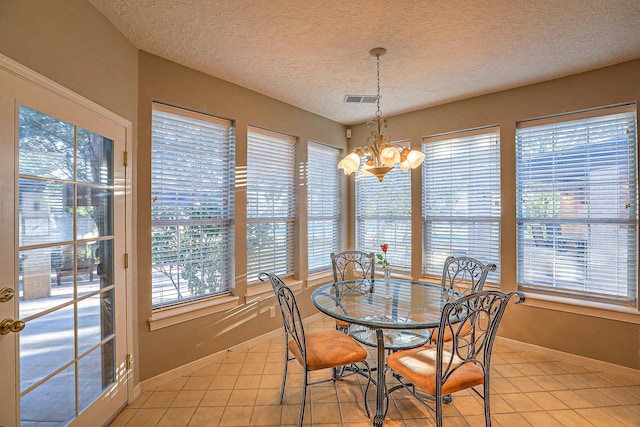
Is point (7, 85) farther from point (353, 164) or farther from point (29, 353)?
point (353, 164)

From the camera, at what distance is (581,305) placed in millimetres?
2848

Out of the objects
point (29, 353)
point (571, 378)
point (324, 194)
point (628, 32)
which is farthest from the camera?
point (324, 194)

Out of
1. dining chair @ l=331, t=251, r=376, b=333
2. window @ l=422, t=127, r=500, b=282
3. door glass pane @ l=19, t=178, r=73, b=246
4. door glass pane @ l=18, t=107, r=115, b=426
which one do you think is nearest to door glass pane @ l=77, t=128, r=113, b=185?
door glass pane @ l=18, t=107, r=115, b=426

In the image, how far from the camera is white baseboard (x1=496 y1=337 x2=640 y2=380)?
264cm

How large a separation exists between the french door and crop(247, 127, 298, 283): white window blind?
1.33m

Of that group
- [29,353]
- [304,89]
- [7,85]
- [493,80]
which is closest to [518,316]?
[493,80]

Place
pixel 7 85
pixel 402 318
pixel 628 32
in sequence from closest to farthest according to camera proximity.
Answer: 1. pixel 7 85
2. pixel 402 318
3. pixel 628 32

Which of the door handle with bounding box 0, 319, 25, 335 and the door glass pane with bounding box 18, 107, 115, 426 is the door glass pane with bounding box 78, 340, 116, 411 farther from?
the door handle with bounding box 0, 319, 25, 335

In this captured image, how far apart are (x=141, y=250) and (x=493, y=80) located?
363 centimetres

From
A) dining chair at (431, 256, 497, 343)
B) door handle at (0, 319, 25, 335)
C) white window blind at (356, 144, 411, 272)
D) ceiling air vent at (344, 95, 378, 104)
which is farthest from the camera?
white window blind at (356, 144, 411, 272)

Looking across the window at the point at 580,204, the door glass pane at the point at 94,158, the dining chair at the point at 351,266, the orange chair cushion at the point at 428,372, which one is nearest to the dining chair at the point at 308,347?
the orange chair cushion at the point at 428,372

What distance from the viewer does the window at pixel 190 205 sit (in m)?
2.63

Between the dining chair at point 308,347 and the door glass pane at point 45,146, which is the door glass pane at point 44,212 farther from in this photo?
the dining chair at point 308,347

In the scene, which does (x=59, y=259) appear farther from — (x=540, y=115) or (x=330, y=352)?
(x=540, y=115)
